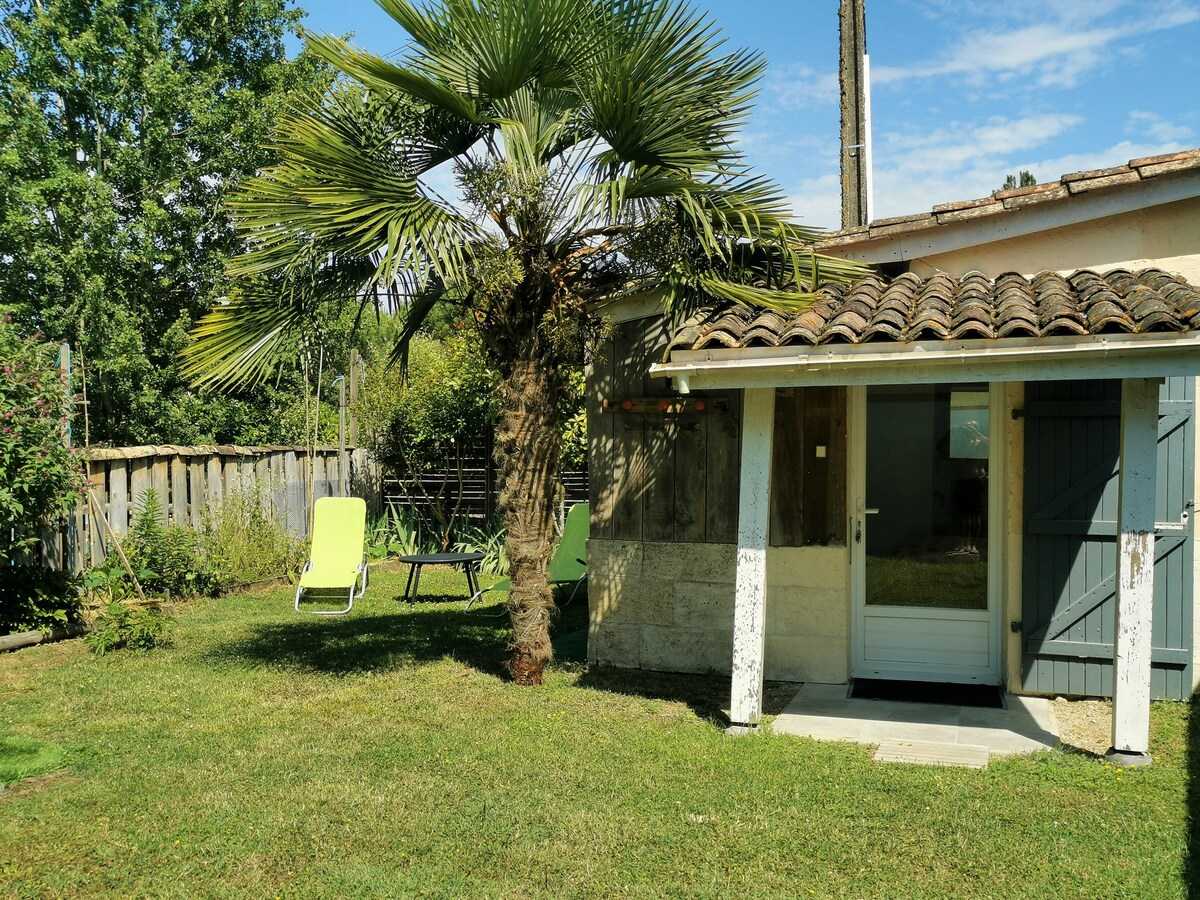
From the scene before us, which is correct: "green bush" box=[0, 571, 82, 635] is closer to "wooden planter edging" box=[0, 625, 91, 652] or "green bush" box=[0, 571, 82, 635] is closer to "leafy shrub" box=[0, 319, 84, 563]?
"wooden planter edging" box=[0, 625, 91, 652]

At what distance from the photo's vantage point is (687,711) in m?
6.74

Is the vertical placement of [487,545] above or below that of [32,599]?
below

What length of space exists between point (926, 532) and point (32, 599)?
7553 millimetres

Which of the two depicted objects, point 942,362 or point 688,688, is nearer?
point 942,362

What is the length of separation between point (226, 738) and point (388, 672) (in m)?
1.93

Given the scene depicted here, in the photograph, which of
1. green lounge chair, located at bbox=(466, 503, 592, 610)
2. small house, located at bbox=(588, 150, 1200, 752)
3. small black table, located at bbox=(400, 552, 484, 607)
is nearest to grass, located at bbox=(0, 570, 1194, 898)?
small house, located at bbox=(588, 150, 1200, 752)

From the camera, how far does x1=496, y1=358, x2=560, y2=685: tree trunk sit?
7.20 m

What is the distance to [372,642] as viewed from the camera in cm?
909

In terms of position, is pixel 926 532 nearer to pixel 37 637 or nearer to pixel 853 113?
pixel 853 113

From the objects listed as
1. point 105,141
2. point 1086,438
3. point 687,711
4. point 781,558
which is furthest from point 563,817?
point 105,141

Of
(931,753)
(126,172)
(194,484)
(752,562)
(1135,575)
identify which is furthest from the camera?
(126,172)

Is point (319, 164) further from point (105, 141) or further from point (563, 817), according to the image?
point (105, 141)

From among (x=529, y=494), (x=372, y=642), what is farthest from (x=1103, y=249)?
(x=372, y=642)

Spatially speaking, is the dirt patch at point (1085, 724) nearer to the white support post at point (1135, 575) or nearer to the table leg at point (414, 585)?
the white support post at point (1135, 575)
